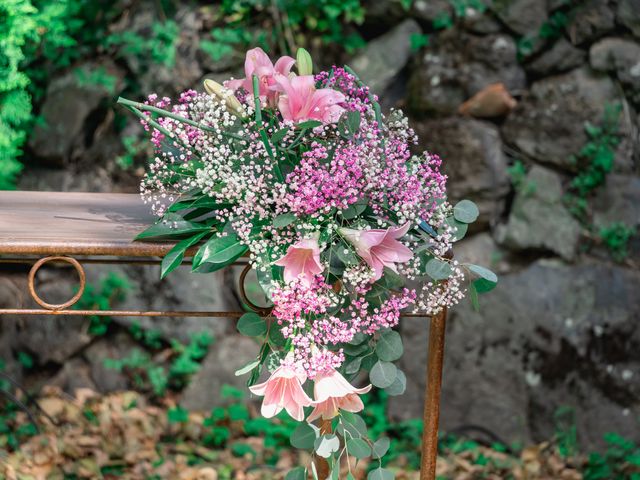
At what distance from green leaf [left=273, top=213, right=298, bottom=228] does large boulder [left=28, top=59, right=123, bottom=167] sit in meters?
1.91

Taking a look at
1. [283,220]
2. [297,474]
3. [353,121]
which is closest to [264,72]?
[353,121]

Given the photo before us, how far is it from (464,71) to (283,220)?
1.77 meters

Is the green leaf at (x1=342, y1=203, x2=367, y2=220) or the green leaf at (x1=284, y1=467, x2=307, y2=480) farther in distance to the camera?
the green leaf at (x1=284, y1=467, x2=307, y2=480)

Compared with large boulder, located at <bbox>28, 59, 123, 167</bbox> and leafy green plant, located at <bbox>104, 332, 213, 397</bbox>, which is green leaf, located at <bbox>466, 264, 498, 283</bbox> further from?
large boulder, located at <bbox>28, 59, 123, 167</bbox>

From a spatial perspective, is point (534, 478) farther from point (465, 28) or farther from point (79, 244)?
point (79, 244)

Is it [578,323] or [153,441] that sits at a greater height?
[578,323]

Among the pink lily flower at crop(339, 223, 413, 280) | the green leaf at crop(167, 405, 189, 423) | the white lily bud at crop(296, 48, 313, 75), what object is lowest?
the green leaf at crop(167, 405, 189, 423)

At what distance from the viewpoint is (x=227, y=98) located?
1595 millimetres

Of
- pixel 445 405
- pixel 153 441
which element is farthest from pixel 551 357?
pixel 153 441

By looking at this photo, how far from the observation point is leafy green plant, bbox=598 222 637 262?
287 centimetres

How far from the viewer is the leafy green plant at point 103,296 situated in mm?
3070

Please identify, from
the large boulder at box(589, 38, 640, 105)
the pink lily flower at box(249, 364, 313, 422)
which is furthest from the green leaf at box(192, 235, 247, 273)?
the large boulder at box(589, 38, 640, 105)

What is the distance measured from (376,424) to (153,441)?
0.83 metres

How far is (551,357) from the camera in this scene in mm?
2873
